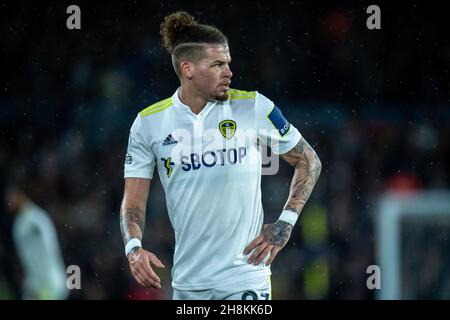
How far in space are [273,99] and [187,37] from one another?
4.76 meters

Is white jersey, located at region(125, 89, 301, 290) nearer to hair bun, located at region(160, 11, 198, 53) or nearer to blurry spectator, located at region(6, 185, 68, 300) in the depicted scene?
hair bun, located at region(160, 11, 198, 53)

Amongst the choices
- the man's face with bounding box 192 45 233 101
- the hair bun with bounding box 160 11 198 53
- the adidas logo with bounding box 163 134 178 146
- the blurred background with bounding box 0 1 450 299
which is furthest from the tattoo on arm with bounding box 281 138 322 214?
the blurred background with bounding box 0 1 450 299

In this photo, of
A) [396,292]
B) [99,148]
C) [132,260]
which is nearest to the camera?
[132,260]

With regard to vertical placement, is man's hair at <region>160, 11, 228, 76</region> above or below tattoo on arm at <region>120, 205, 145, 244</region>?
above

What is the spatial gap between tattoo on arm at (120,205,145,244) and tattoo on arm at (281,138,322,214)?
79 centimetres

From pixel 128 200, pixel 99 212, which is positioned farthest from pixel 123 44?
pixel 128 200

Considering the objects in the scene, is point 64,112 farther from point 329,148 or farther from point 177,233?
point 177,233

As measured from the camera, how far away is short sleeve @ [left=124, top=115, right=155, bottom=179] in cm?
522

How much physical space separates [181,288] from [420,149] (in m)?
5.98

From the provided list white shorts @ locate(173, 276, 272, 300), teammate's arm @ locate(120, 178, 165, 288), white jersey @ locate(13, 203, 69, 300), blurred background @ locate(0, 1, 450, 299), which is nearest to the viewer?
teammate's arm @ locate(120, 178, 165, 288)

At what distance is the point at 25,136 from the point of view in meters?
10.5

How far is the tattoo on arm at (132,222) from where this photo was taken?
5.09m

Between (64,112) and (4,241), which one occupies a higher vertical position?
(64,112)

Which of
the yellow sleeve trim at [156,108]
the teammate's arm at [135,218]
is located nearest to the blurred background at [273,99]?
the teammate's arm at [135,218]
